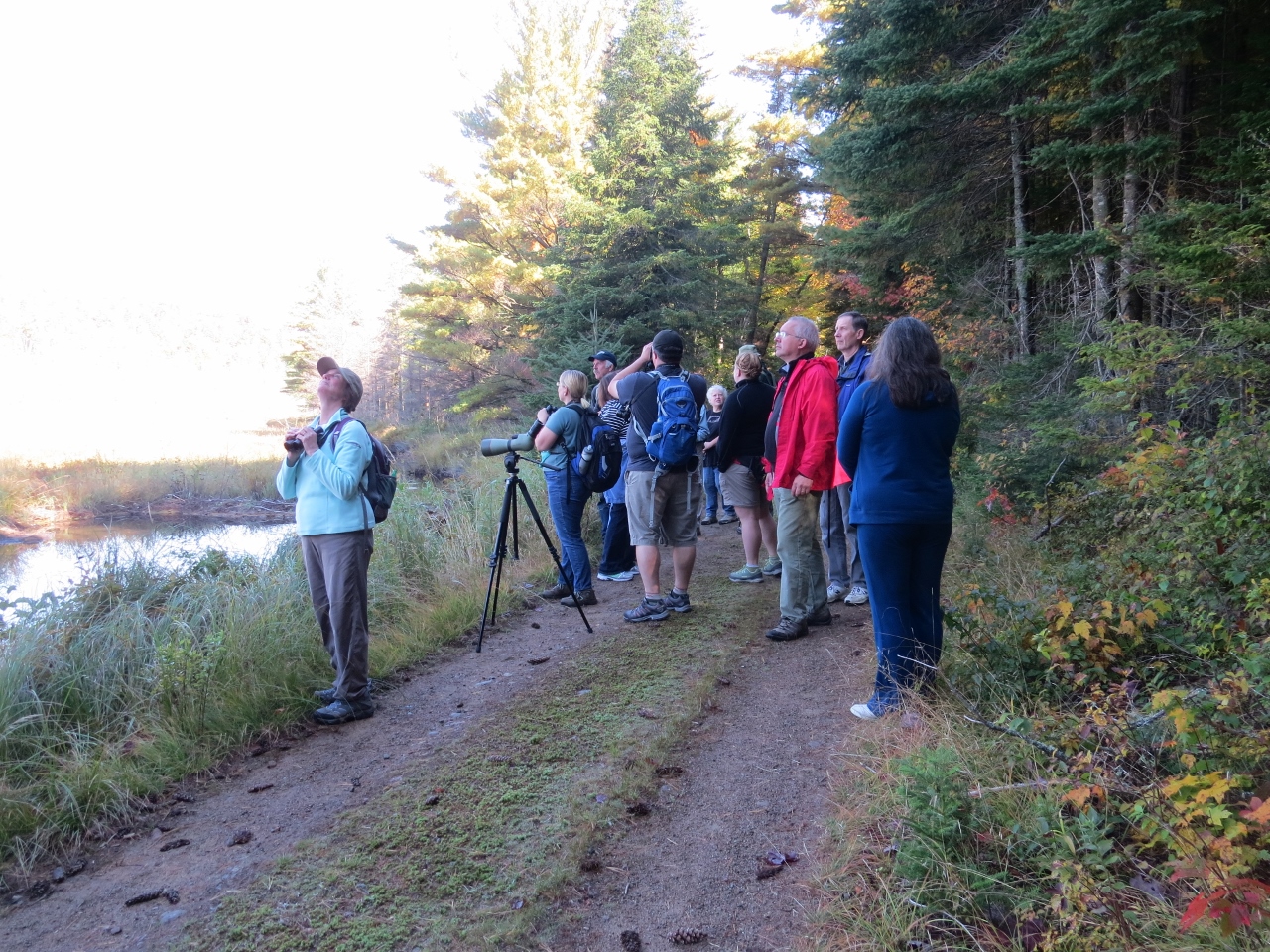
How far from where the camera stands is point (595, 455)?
6.42 m

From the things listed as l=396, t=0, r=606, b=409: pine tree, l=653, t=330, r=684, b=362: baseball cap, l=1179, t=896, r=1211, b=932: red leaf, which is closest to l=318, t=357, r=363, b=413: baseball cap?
l=653, t=330, r=684, b=362: baseball cap

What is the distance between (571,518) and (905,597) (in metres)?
3.56

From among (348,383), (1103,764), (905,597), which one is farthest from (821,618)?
(348,383)

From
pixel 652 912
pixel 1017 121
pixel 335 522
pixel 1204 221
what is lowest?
pixel 652 912

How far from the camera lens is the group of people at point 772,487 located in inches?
147

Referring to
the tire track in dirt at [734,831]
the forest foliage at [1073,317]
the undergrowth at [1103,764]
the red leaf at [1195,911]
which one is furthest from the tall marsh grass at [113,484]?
the red leaf at [1195,911]

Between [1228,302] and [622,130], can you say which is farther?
[622,130]

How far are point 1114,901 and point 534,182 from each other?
20321 mm

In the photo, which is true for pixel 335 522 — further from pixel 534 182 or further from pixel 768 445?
pixel 534 182

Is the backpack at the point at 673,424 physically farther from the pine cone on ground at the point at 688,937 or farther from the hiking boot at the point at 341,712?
the pine cone on ground at the point at 688,937

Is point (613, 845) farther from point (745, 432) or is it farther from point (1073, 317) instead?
point (1073, 317)

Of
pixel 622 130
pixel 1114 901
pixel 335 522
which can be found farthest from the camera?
pixel 622 130

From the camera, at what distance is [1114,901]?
6.70ft

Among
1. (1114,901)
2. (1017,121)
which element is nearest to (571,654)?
(1114,901)
